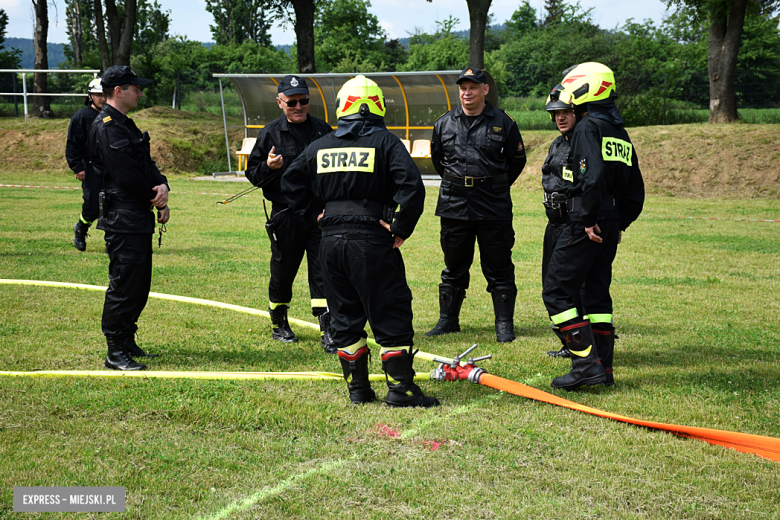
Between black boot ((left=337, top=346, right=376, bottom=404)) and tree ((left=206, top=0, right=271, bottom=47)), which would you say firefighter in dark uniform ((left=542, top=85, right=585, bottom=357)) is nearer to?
black boot ((left=337, top=346, right=376, bottom=404))

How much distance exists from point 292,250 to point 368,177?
6.53 feet

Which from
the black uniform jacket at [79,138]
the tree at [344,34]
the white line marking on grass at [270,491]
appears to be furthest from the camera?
the tree at [344,34]

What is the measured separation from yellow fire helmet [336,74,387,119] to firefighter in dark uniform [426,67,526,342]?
2.02m

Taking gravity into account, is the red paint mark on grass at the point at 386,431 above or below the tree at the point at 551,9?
below

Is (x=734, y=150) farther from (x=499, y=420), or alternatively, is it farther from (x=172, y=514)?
(x=172, y=514)

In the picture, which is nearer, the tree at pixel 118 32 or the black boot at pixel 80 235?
the black boot at pixel 80 235

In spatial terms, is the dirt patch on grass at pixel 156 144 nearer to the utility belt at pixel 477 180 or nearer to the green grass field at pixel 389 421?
the green grass field at pixel 389 421

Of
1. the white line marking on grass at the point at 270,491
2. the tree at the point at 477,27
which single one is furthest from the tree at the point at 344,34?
the white line marking on grass at the point at 270,491

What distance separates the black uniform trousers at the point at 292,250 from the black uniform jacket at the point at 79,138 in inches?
207

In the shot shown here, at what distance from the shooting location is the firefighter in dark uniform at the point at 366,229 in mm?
4422

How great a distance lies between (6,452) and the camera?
12.2 ft

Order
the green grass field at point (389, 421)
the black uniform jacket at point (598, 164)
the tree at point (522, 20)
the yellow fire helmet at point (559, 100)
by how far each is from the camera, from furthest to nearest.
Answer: the tree at point (522, 20) < the yellow fire helmet at point (559, 100) < the black uniform jacket at point (598, 164) < the green grass field at point (389, 421)

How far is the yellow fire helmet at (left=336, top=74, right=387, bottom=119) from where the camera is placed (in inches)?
177

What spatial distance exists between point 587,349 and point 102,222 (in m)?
3.87
